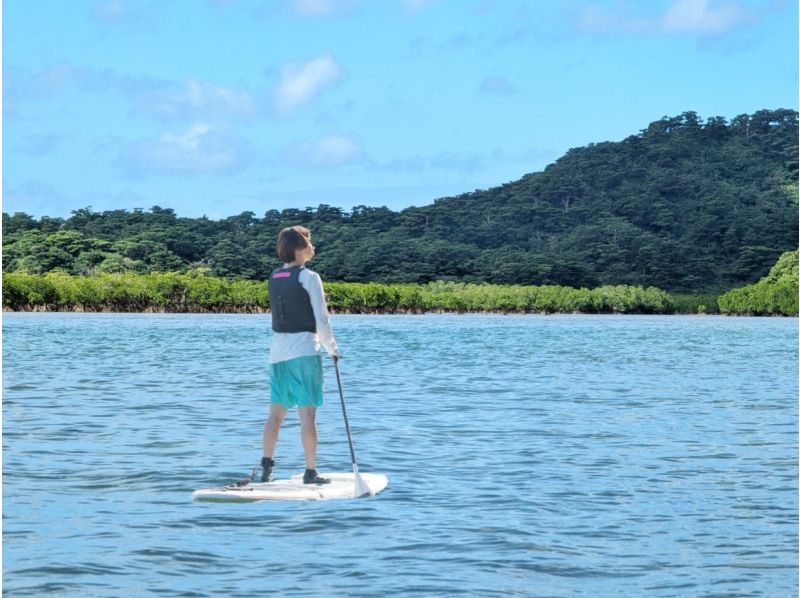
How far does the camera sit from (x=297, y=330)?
32.7 feet

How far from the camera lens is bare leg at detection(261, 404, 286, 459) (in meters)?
10.1

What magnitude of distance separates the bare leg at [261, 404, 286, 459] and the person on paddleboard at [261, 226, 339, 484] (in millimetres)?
11

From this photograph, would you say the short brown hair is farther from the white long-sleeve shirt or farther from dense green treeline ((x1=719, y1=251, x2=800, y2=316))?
dense green treeline ((x1=719, y1=251, x2=800, y2=316))

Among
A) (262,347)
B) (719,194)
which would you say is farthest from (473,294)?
(262,347)

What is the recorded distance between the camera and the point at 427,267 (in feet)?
398

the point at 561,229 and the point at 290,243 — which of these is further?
the point at 561,229

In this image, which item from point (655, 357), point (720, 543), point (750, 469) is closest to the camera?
point (720, 543)

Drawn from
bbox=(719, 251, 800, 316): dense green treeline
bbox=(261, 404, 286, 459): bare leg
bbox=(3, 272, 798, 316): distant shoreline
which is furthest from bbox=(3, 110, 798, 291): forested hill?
bbox=(261, 404, 286, 459): bare leg

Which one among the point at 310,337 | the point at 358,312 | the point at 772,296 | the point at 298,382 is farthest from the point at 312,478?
the point at 358,312

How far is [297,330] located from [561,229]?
439 feet

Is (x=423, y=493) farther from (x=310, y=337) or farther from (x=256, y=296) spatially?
(x=256, y=296)

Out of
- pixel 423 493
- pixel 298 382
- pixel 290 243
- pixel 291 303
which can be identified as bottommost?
pixel 423 493

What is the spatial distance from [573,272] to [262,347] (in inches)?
3153

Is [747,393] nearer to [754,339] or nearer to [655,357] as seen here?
[655,357]
